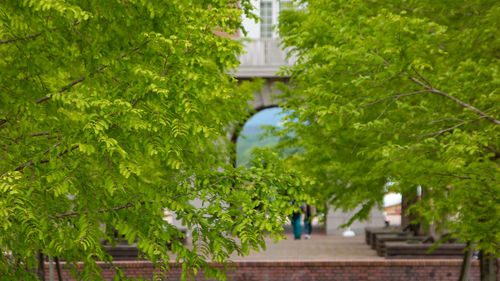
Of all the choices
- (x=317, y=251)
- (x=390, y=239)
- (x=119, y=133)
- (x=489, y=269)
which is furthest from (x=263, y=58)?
(x=119, y=133)

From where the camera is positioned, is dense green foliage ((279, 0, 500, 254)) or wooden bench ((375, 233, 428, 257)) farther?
wooden bench ((375, 233, 428, 257))

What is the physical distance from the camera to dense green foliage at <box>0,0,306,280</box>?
7137 mm

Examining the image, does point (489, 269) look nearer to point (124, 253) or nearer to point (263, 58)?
point (124, 253)

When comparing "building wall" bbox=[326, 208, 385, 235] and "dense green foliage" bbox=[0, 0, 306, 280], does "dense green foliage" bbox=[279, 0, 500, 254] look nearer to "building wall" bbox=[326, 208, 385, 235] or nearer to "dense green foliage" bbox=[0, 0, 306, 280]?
"dense green foliage" bbox=[0, 0, 306, 280]

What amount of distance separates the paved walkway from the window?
9.92 metres

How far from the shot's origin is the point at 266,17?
33219 millimetres

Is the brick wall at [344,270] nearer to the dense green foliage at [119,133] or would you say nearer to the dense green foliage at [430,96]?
the dense green foliage at [430,96]

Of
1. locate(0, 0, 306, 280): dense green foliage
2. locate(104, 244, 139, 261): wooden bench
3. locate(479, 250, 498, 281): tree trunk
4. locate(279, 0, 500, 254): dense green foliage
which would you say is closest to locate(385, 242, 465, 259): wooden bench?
locate(479, 250, 498, 281): tree trunk

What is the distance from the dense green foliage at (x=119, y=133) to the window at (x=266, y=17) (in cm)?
2401

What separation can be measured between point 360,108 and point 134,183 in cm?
382

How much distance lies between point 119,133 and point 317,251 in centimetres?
1837

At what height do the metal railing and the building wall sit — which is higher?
the metal railing

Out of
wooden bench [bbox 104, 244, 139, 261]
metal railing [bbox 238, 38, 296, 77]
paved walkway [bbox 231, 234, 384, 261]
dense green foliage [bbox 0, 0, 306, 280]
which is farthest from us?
metal railing [bbox 238, 38, 296, 77]

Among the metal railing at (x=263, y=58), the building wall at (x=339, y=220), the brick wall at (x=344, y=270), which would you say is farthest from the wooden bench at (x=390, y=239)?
the metal railing at (x=263, y=58)
